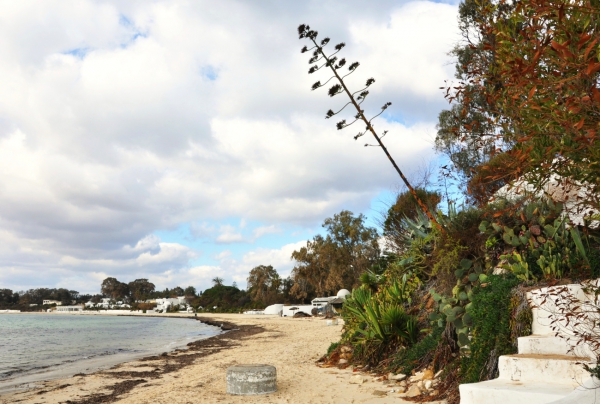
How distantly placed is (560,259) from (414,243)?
354 centimetres

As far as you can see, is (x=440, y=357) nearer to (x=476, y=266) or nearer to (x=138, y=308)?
(x=476, y=266)

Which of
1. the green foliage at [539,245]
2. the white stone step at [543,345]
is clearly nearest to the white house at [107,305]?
the green foliage at [539,245]

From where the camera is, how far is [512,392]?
4.02m

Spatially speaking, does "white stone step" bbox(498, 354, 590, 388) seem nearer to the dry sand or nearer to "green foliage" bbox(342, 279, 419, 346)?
the dry sand

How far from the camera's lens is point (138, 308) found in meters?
133

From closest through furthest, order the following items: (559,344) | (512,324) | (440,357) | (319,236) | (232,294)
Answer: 1. (559,344)
2. (512,324)
3. (440,357)
4. (319,236)
5. (232,294)

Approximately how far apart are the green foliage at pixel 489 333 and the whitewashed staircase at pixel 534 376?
420 mm

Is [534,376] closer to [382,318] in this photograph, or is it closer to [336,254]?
[382,318]

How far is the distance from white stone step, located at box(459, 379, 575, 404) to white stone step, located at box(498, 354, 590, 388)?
89mm

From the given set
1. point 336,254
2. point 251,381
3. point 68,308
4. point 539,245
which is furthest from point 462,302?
point 68,308

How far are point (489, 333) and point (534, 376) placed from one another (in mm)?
1129

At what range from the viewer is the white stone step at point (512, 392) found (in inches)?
152

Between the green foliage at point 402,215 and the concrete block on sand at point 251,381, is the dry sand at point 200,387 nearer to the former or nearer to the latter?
the concrete block on sand at point 251,381

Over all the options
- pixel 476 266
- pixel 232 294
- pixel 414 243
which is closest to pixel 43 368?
pixel 414 243
